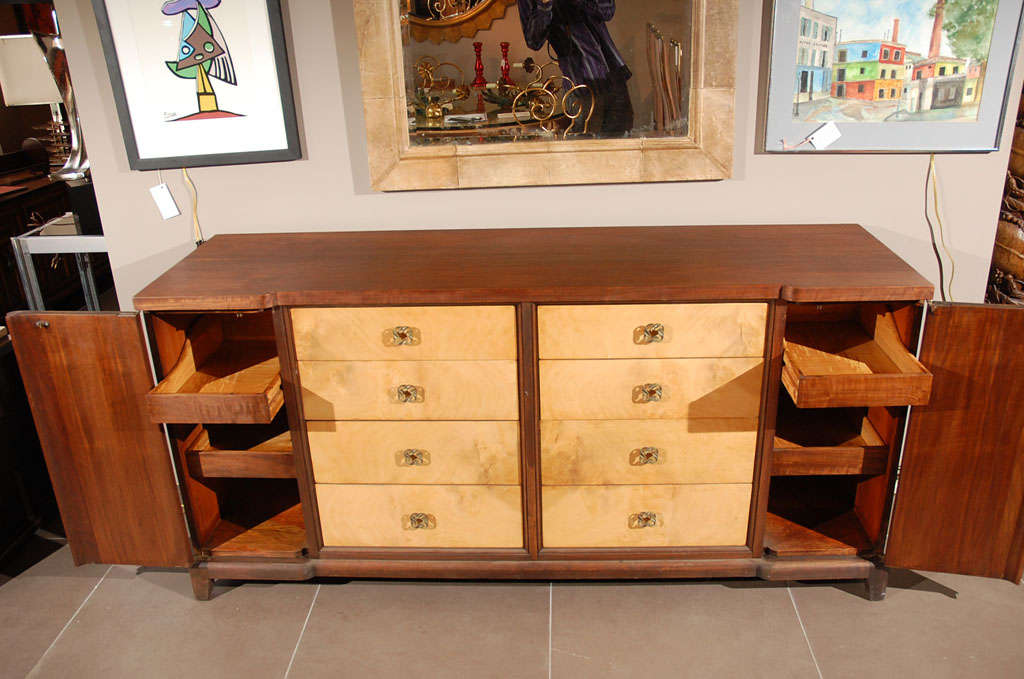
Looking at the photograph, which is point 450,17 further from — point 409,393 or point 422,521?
point 422,521

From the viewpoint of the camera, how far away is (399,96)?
2.13 m

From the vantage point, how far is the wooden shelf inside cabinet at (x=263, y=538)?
211 centimetres

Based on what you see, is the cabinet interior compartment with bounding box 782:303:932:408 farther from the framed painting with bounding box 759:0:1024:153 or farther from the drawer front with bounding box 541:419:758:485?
the framed painting with bounding box 759:0:1024:153

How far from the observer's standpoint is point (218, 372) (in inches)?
82.1

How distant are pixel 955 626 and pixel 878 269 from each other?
956 millimetres

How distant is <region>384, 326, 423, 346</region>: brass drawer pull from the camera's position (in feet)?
6.04

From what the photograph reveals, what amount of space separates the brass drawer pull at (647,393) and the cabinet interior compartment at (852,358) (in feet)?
0.99

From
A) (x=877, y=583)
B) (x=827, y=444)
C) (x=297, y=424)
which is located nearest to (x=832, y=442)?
(x=827, y=444)

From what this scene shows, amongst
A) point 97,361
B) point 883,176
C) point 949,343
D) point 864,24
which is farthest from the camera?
point 883,176

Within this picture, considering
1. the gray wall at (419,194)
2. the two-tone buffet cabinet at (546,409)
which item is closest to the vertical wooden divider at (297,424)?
the two-tone buffet cabinet at (546,409)

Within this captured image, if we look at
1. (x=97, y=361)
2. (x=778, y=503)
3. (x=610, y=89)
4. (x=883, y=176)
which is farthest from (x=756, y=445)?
(x=97, y=361)

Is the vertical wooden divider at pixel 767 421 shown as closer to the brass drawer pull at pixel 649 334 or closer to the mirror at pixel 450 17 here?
the brass drawer pull at pixel 649 334

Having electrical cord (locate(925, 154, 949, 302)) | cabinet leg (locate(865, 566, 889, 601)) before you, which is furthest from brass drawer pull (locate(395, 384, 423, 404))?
electrical cord (locate(925, 154, 949, 302))

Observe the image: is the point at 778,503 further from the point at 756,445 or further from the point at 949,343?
the point at 949,343
